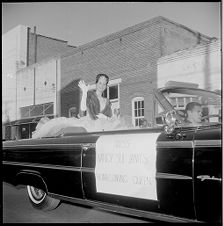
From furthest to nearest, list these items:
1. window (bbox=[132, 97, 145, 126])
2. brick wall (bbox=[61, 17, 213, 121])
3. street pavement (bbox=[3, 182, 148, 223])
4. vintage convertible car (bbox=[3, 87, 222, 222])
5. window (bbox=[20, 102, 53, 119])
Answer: window (bbox=[20, 102, 53, 119]), window (bbox=[132, 97, 145, 126]), brick wall (bbox=[61, 17, 213, 121]), street pavement (bbox=[3, 182, 148, 223]), vintage convertible car (bbox=[3, 87, 222, 222])

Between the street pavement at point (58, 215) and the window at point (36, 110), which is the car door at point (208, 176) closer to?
the street pavement at point (58, 215)

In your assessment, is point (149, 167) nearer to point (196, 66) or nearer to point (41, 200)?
point (41, 200)

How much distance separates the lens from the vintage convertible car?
249cm

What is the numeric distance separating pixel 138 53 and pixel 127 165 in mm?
12196

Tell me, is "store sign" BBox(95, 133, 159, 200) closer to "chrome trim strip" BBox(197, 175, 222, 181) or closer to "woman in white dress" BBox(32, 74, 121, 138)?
"chrome trim strip" BBox(197, 175, 222, 181)

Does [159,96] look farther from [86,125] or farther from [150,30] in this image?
[150,30]

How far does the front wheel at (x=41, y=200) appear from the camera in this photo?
4.38 meters

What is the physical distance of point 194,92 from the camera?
3.51 m

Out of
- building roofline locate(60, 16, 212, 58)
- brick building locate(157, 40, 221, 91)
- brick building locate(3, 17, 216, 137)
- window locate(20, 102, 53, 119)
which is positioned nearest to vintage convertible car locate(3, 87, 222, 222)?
brick building locate(157, 40, 221, 91)

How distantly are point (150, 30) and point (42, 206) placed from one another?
37.1 feet

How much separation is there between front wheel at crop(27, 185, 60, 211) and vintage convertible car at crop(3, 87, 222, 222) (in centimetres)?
54

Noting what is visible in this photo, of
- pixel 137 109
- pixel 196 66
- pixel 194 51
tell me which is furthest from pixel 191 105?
pixel 137 109

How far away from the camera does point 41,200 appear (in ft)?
14.7

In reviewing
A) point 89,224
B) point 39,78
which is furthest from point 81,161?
point 39,78
